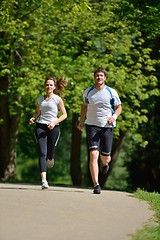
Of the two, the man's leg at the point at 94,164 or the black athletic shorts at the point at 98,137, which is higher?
the black athletic shorts at the point at 98,137

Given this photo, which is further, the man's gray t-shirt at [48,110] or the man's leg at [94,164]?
the man's gray t-shirt at [48,110]

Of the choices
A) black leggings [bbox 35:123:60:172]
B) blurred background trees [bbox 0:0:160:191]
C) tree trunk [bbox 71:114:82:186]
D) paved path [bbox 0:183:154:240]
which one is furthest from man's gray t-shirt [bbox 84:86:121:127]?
tree trunk [bbox 71:114:82:186]

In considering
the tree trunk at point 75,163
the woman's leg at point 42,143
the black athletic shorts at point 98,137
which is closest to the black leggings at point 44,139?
the woman's leg at point 42,143

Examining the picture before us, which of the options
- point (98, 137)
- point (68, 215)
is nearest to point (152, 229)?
point (68, 215)

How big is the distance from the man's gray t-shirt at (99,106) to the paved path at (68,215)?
4.20ft

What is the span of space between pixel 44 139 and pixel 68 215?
139 inches

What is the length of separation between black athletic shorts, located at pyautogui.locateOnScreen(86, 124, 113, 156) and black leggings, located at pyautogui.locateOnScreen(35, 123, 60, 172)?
808 millimetres

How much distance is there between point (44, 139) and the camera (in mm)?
12117

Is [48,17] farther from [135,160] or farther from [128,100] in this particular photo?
[135,160]

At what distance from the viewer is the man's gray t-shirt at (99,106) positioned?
11.5 metres

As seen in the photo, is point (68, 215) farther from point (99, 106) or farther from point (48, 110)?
point (48, 110)

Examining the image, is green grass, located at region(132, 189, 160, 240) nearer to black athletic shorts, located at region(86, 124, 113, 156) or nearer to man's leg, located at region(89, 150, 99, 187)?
man's leg, located at region(89, 150, 99, 187)

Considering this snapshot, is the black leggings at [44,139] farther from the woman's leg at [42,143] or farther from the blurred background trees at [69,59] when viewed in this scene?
the blurred background trees at [69,59]

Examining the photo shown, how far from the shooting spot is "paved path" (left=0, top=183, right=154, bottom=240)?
755 cm
